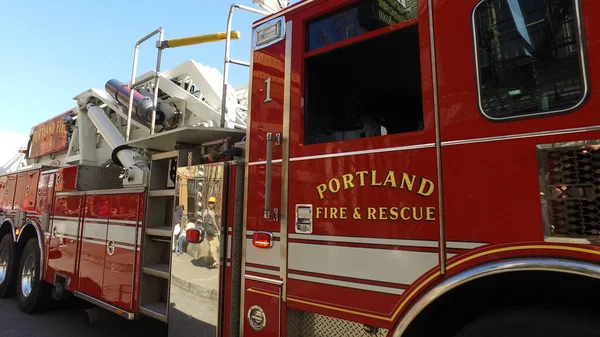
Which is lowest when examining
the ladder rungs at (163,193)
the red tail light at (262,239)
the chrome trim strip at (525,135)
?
the red tail light at (262,239)

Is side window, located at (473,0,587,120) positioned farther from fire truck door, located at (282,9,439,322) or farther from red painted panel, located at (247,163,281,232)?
red painted panel, located at (247,163,281,232)

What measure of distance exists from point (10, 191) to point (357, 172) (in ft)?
22.4

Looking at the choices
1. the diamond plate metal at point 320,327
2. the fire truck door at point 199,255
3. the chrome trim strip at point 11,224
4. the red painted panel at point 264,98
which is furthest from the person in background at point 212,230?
the chrome trim strip at point 11,224

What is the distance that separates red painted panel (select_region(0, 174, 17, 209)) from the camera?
6.46 metres

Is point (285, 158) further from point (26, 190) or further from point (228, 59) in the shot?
point (26, 190)

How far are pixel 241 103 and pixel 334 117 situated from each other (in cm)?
290

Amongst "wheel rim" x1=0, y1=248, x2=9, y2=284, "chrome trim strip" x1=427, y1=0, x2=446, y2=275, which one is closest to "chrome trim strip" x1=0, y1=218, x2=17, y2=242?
"wheel rim" x1=0, y1=248, x2=9, y2=284

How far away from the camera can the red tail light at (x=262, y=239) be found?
2447 mm

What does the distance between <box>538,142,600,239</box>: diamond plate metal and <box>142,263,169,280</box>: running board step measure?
110 inches

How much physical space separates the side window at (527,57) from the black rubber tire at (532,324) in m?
0.78

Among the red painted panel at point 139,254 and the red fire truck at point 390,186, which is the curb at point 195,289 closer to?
the red fire truck at point 390,186

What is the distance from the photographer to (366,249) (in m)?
1.99

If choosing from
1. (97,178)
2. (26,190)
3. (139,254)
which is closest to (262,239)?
(139,254)

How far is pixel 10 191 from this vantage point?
657 centimetres
